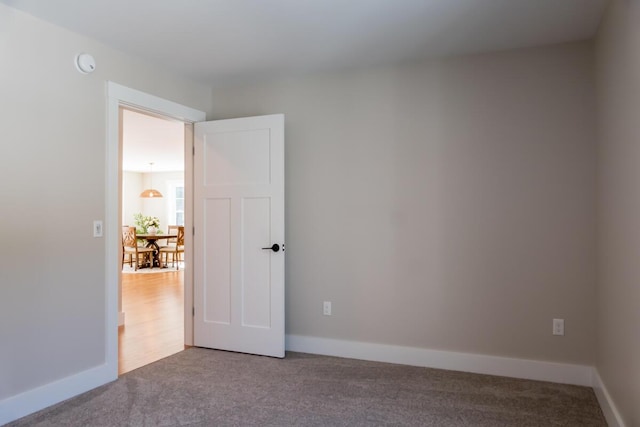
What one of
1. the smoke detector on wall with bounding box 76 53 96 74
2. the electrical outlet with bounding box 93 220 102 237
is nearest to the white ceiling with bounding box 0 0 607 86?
the smoke detector on wall with bounding box 76 53 96 74

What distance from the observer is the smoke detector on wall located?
2.82 m

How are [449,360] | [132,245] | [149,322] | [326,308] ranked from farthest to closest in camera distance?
[132,245]
[149,322]
[326,308]
[449,360]

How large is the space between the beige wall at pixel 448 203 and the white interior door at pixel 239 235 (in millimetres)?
255

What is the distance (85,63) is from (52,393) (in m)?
2.12

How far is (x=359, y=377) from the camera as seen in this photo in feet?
10.1

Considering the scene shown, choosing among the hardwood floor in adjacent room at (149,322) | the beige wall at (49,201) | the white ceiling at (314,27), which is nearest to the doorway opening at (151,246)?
the hardwood floor in adjacent room at (149,322)

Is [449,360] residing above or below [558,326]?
below

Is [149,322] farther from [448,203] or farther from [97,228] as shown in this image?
[448,203]

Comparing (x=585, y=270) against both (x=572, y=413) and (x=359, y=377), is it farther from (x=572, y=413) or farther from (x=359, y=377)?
(x=359, y=377)

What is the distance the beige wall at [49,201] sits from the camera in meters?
2.46

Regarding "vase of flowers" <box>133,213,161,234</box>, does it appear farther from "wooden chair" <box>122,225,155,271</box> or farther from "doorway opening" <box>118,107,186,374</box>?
"wooden chair" <box>122,225,155,271</box>

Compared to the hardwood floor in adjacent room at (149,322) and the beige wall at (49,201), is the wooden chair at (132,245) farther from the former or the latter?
the beige wall at (49,201)

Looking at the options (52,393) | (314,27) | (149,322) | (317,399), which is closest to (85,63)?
(314,27)

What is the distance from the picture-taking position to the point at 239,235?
3664 millimetres
